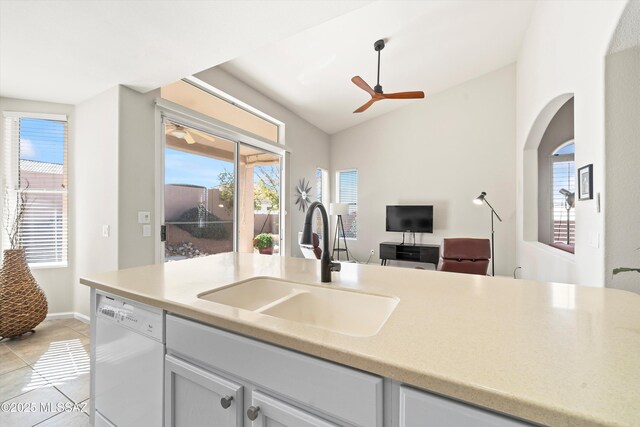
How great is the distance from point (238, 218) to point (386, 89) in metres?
3.35

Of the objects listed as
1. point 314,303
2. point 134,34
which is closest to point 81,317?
point 134,34

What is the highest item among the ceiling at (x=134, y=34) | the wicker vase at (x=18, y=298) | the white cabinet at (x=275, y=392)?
the ceiling at (x=134, y=34)

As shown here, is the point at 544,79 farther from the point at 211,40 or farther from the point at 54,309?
the point at 54,309

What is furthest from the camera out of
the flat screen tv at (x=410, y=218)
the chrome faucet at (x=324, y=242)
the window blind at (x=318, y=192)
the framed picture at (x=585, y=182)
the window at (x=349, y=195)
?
the window at (x=349, y=195)

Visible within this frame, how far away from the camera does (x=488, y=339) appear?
2.26ft

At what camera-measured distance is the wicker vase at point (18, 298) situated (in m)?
2.55

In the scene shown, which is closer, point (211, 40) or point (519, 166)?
point (211, 40)

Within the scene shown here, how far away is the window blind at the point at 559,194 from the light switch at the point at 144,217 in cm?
580

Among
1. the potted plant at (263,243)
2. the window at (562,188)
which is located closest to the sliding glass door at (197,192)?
the potted plant at (263,243)

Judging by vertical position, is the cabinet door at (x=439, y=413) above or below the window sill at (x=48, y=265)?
above

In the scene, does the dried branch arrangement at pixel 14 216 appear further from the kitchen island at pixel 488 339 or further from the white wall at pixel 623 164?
the white wall at pixel 623 164

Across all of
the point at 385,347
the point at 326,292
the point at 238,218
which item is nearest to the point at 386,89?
the point at 238,218

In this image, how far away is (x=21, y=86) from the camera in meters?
2.65

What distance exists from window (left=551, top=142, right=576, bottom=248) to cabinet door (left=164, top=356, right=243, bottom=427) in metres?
5.34
